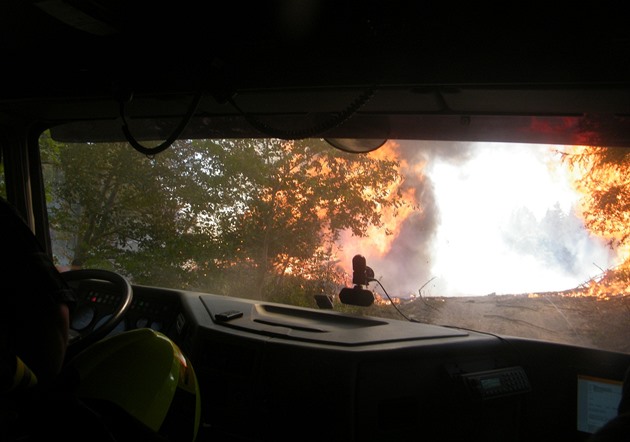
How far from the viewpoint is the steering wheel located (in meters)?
2.07

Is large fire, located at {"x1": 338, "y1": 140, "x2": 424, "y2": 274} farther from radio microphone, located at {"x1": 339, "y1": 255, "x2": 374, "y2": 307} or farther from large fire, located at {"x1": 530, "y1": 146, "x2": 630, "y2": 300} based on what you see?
large fire, located at {"x1": 530, "y1": 146, "x2": 630, "y2": 300}

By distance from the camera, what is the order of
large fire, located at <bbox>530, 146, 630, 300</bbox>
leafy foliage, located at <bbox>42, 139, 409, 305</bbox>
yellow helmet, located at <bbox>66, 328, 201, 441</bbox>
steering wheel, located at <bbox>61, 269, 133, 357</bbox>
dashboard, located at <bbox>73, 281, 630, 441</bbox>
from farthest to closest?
leafy foliage, located at <bbox>42, 139, 409, 305</bbox>
steering wheel, located at <bbox>61, 269, 133, 357</bbox>
dashboard, located at <bbox>73, 281, 630, 441</bbox>
large fire, located at <bbox>530, 146, 630, 300</bbox>
yellow helmet, located at <bbox>66, 328, 201, 441</bbox>

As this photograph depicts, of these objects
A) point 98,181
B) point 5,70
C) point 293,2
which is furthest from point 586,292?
point 5,70

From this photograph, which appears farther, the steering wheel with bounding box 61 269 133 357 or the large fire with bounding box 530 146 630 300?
the steering wheel with bounding box 61 269 133 357

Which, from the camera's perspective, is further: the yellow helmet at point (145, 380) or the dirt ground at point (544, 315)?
the dirt ground at point (544, 315)

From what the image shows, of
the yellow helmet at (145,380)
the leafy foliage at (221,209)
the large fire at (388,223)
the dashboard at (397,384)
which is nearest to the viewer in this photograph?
the yellow helmet at (145,380)

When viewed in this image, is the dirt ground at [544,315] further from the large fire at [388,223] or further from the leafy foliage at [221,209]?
the leafy foliage at [221,209]

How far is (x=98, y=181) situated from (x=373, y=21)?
2232 millimetres

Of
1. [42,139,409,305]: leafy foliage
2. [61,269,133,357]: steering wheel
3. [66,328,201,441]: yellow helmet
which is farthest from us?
[42,139,409,305]: leafy foliage

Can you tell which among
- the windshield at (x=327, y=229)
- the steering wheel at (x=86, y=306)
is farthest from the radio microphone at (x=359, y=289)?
the steering wheel at (x=86, y=306)

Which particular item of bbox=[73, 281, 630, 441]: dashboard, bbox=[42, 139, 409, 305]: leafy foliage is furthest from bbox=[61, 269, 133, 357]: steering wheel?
bbox=[73, 281, 630, 441]: dashboard

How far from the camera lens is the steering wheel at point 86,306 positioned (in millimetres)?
2070

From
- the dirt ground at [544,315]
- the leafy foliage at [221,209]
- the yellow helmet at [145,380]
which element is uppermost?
the leafy foliage at [221,209]

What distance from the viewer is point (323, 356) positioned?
2.06 metres
